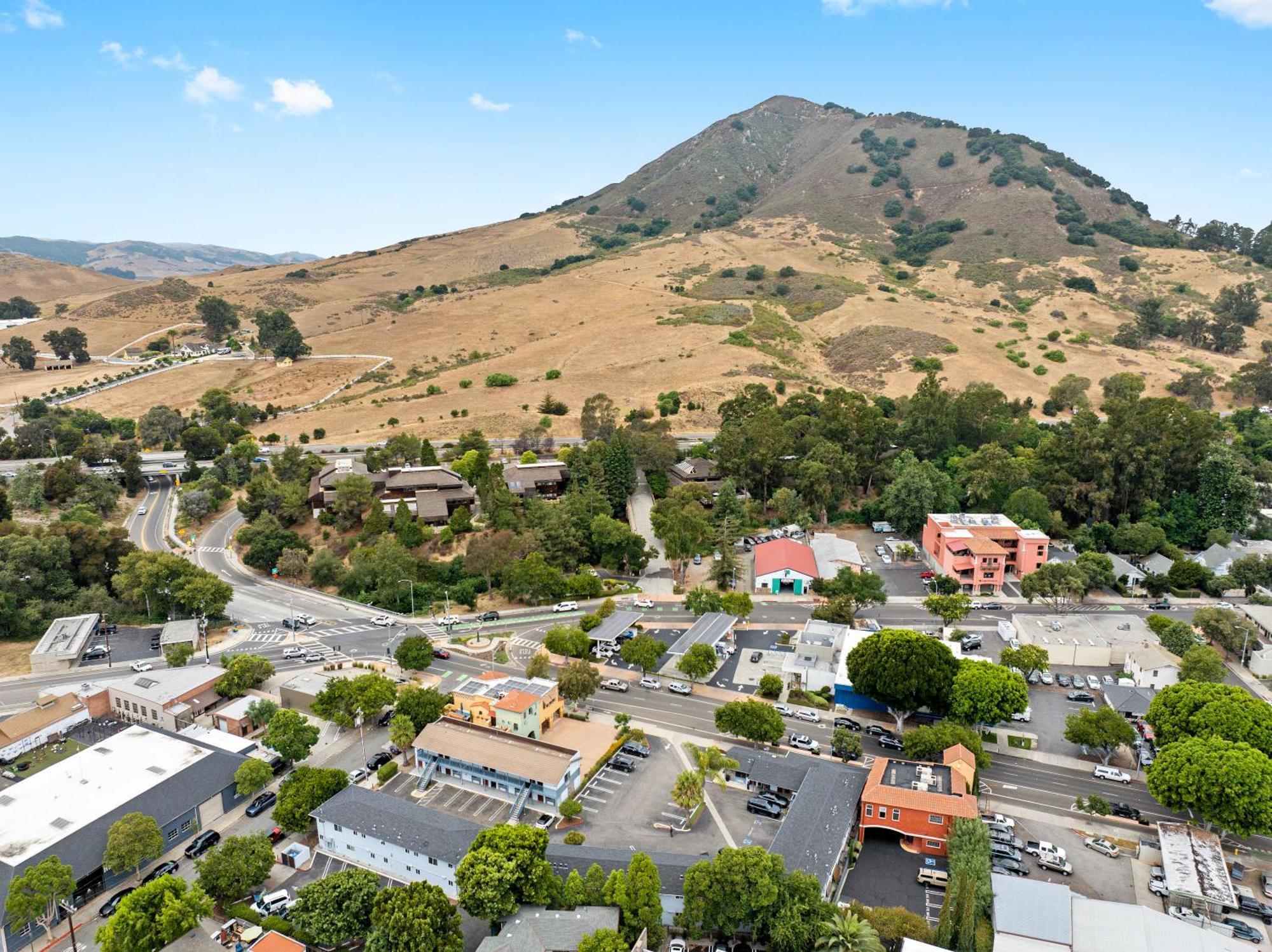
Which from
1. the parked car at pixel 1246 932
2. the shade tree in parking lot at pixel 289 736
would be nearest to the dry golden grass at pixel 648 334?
the shade tree in parking lot at pixel 289 736

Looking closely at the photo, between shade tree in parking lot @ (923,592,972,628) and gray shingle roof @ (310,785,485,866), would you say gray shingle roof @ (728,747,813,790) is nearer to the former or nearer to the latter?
Result: gray shingle roof @ (310,785,485,866)

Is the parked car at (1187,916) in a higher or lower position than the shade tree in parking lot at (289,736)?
lower

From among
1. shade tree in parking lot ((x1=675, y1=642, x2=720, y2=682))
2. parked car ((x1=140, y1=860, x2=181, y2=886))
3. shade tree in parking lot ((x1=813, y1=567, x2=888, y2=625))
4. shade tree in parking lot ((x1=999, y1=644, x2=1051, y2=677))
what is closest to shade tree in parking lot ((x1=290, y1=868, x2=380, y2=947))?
parked car ((x1=140, y1=860, x2=181, y2=886))

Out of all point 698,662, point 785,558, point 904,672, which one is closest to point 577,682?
point 698,662

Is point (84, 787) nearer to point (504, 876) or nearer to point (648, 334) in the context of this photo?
point (504, 876)

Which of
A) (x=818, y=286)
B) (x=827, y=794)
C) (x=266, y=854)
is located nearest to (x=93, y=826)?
(x=266, y=854)

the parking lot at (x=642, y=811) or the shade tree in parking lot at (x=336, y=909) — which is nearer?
the shade tree in parking lot at (x=336, y=909)

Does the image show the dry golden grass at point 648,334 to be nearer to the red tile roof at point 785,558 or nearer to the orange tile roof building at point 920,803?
the red tile roof at point 785,558
